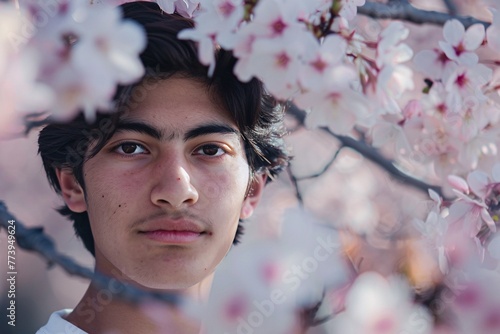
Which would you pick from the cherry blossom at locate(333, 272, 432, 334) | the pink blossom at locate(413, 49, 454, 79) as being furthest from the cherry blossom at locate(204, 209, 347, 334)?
the pink blossom at locate(413, 49, 454, 79)

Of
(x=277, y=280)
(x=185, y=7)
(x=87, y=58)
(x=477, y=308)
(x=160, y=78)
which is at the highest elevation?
(x=87, y=58)

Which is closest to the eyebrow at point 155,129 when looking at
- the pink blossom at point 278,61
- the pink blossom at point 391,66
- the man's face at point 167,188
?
the man's face at point 167,188

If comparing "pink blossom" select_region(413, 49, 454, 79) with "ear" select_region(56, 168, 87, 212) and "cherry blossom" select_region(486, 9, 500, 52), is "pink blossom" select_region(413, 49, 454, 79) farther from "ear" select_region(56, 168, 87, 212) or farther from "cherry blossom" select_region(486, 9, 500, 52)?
"ear" select_region(56, 168, 87, 212)

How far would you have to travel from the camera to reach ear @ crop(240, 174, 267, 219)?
1.79 metres

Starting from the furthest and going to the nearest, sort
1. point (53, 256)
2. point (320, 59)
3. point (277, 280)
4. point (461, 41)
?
point (277, 280)
point (53, 256)
point (461, 41)
point (320, 59)

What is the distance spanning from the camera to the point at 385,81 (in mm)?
1297

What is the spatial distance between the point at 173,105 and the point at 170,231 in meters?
0.28

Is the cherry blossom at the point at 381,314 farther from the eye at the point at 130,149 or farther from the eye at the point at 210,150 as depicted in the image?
the eye at the point at 130,149

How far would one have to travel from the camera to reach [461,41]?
156 cm

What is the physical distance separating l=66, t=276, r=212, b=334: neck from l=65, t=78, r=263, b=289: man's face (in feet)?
0.31

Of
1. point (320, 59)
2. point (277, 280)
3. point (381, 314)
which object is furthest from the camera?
point (277, 280)

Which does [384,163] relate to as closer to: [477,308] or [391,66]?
[477,308]

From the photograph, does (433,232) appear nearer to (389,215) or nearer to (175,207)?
(175,207)

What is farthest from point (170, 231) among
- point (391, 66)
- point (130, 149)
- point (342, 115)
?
point (391, 66)
